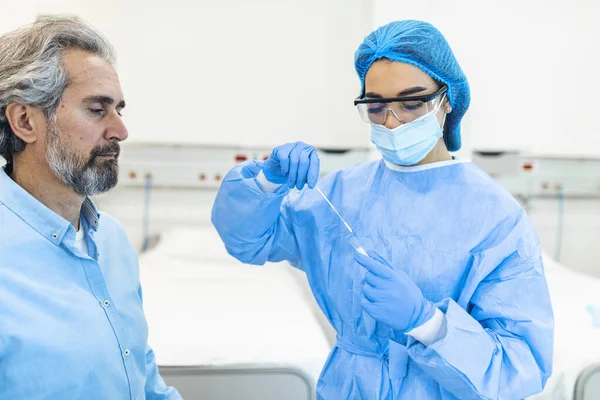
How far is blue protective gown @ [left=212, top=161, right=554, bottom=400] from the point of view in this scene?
90 centimetres

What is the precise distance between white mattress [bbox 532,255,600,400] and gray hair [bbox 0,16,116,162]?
4.84 feet

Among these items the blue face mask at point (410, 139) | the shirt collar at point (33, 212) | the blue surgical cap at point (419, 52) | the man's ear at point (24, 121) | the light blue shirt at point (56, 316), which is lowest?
the light blue shirt at point (56, 316)

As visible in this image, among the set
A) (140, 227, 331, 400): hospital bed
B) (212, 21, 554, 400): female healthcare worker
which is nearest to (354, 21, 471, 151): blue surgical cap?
(212, 21, 554, 400): female healthcare worker

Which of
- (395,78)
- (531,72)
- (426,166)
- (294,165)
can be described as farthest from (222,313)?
(531,72)

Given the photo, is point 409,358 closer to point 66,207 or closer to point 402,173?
point 402,173

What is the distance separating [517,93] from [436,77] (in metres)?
2.33

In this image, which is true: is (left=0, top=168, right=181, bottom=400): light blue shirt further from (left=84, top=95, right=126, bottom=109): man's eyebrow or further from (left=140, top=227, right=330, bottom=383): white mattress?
(left=140, top=227, right=330, bottom=383): white mattress

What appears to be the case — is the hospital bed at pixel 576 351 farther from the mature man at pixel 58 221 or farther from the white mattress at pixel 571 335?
the mature man at pixel 58 221

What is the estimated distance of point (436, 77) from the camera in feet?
3.46

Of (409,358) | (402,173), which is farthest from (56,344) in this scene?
(402,173)

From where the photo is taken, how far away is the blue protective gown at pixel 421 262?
0.90m

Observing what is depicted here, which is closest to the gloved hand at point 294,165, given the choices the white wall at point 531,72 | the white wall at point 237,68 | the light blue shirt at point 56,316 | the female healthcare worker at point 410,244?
the female healthcare worker at point 410,244

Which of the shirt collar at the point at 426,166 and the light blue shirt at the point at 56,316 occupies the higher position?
the shirt collar at the point at 426,166

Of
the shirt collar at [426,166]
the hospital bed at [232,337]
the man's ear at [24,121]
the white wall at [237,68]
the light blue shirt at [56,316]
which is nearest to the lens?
the light blue shirt at [56,316]
